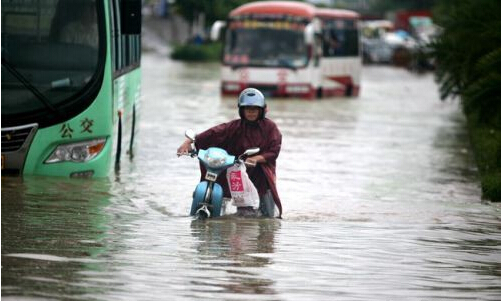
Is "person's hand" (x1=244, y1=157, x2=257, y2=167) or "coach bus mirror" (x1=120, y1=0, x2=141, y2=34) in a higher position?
"coach bus mirror" (x1=120, y1=0, x2=141, y2=34)

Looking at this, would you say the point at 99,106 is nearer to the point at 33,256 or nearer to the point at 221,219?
the point at 221,219

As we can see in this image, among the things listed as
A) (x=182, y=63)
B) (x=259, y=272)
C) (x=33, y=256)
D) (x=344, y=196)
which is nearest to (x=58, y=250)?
(x=33, y=256)

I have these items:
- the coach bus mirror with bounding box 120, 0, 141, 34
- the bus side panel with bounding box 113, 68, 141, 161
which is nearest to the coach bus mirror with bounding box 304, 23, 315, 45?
the bus side panel with bounding box 113, 68, 141, 161

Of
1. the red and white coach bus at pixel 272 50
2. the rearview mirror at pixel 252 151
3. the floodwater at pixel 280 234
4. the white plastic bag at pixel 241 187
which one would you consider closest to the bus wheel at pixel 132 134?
the floodwater at pixel 280 234

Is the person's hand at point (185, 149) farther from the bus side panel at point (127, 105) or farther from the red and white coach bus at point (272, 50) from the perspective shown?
the red and white coach bus at point (272, 50)

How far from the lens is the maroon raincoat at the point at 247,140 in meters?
13.6

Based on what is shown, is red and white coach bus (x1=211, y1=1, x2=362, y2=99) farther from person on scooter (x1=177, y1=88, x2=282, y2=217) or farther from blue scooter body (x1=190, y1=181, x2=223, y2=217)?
blue scooter body (x1=190, y1=181, x2=223, y2=217)

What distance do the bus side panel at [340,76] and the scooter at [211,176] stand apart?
3084 cm

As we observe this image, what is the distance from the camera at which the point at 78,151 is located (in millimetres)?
16234

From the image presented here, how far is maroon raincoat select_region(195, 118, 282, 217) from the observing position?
1360 cm

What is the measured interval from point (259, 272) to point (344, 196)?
7.54m

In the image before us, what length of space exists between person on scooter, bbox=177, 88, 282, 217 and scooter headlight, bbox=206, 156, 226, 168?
0.40 m

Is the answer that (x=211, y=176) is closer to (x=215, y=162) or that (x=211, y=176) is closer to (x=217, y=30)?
(x=215, y=162)

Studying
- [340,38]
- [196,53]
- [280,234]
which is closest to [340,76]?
[340,38]
